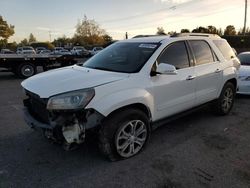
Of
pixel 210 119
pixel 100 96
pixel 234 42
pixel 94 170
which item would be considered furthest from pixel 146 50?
pixel 234 42

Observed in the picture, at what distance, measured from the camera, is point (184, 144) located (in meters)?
4.33

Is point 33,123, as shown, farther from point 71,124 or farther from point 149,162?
point 149,162

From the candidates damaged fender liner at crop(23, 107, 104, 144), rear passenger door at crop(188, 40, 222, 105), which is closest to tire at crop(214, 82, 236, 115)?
rear passenger door at crop(188, 40, 222, 105)

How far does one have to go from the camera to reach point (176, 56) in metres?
4.46

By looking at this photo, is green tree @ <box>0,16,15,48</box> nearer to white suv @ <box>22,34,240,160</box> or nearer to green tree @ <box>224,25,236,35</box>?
green tree @ <box>224,25,236,35</box>

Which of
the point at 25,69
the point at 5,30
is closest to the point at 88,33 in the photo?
the point at 5,30

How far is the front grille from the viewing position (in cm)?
346

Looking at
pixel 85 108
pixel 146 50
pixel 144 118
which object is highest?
pixel 146 50

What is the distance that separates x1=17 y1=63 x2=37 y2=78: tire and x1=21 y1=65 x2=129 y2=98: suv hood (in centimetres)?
972

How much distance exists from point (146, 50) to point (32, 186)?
8.54 feet

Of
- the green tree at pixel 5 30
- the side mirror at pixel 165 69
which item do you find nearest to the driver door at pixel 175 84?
the side mirror at pixel 165 69

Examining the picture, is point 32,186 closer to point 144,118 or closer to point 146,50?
point 144,118

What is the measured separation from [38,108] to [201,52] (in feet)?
10.5

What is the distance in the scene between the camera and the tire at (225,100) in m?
5.64
